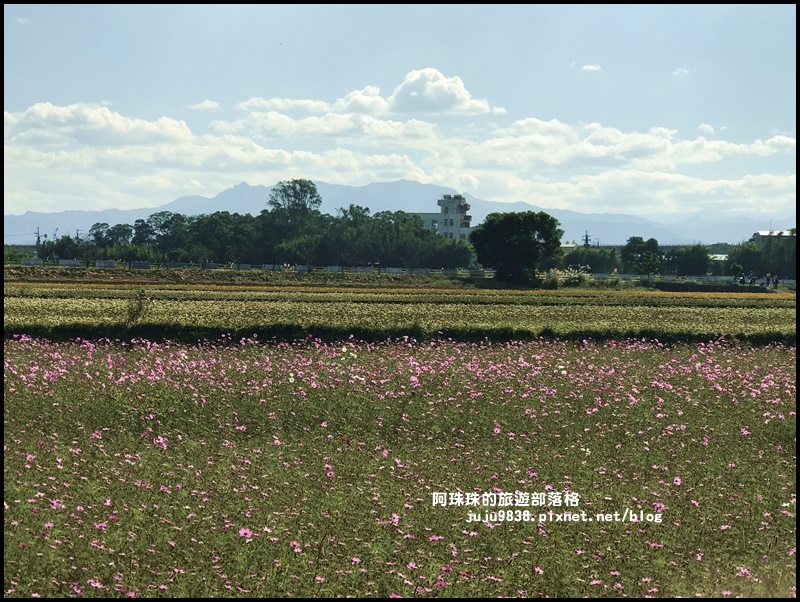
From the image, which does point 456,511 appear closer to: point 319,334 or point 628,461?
point 628,461

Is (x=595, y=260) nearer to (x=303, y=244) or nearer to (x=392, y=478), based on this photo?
(x=303, y=244)

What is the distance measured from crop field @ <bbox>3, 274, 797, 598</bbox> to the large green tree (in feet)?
188

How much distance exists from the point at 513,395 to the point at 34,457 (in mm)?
9488

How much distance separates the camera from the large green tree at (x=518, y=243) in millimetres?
81688

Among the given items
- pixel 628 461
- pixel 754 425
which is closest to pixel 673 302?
pixel 754 425

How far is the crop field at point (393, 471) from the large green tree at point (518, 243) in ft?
188

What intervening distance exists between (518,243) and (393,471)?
70.0 meters

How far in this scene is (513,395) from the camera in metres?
18.0

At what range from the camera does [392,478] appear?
1325 centimetres

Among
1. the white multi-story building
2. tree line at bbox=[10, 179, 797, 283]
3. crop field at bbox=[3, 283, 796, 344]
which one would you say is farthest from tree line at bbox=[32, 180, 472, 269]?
crop field at bbox=[3, 283, 796, 344]

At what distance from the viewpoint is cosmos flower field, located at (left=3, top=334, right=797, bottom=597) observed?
32.7 ft

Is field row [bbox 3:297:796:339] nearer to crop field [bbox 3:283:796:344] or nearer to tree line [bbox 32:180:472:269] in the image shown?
crop field [bbox 3:283:796:344]

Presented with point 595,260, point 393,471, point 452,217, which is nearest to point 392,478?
point 393,471

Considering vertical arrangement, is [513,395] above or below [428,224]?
below
